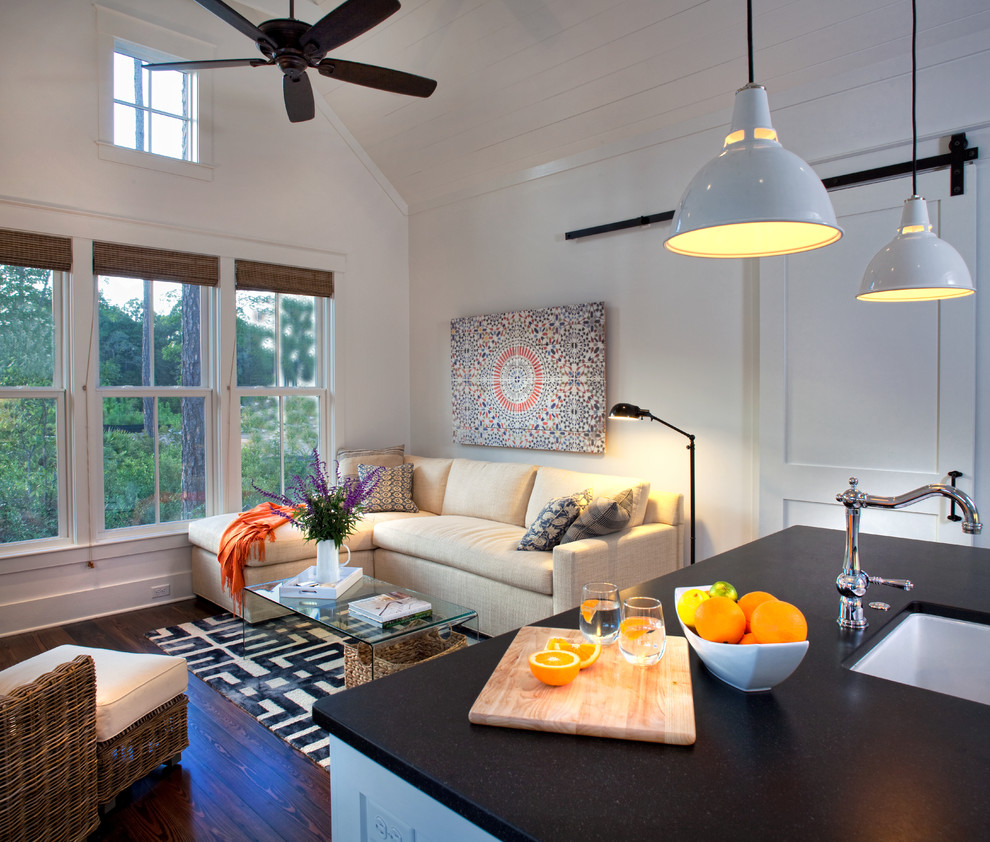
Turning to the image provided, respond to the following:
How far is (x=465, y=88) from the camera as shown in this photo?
169 inches

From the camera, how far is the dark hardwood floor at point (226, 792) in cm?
205

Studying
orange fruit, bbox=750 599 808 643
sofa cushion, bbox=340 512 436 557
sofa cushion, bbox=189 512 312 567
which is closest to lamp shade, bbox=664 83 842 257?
orange fruit, bbox=750 599 808 643

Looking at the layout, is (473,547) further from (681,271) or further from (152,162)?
(152,162)

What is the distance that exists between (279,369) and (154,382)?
0.86 m

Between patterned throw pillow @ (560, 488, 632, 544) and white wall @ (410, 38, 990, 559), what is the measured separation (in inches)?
25.5

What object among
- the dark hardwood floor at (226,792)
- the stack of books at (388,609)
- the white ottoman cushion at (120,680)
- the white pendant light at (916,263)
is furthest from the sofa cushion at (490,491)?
the white pendant light at (916,263)

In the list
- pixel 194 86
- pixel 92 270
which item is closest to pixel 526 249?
pixel 194 86

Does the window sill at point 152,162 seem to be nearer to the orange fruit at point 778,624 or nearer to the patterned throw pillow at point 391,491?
the patterned throw pillow at point 391,491

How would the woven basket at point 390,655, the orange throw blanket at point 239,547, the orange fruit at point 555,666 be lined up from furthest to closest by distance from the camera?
→ the orange throw blanket at point 239,547 < the woven basket at point 390,655 < the orange fruit at point 555,666

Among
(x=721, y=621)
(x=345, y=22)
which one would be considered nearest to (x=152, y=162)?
(x=345, y=22)

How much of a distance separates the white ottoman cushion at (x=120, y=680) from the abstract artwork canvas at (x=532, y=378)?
8.84 ft

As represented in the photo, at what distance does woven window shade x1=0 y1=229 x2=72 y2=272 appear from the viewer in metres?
3.66

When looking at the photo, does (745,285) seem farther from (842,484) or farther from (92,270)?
(92,270)

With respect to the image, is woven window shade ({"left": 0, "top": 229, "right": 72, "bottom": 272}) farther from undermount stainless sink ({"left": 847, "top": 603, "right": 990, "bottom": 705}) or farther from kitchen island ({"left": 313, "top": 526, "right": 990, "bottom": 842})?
undermount stainless sink ({"left": 847, "top": 603, "right": 990, "bottom": 705})
